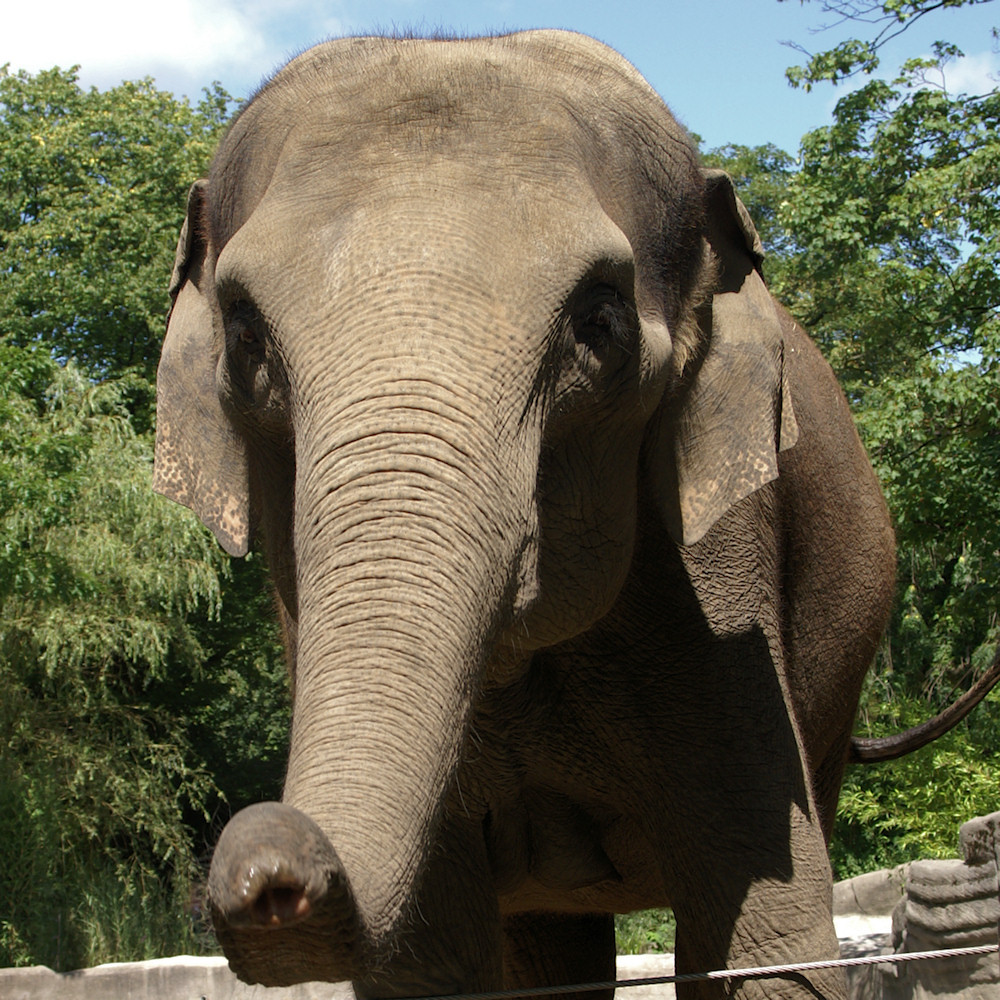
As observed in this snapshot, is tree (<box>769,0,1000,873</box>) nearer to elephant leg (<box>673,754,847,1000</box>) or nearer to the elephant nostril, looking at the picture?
elephant leg (<box>673,754,847,1000</box>)

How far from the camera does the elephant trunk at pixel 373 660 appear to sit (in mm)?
1393

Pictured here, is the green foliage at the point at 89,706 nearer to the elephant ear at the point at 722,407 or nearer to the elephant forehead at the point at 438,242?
the elephant ear at the point at 722,407

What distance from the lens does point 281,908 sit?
1381mm

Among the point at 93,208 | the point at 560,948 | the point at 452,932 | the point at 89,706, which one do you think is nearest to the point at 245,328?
the point at 452,932

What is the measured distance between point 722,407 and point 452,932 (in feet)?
4.15

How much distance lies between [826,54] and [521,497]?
33.1 ft

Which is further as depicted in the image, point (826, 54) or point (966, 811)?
point (826, 54)

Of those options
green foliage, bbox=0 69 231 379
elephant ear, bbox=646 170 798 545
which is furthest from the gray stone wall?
green foliage, bbox=0 69 231 379

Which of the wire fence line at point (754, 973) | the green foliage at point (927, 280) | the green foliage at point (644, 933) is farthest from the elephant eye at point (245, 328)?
the green foliage at point (644, 933)

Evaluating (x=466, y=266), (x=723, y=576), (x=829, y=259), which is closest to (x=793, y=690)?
(x=723, y=576)

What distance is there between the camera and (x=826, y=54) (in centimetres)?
1102

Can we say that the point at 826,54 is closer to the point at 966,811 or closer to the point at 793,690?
the point at 966,811

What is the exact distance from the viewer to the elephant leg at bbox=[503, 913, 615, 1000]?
4.33m

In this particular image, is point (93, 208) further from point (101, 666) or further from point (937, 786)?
point (937, 786)
